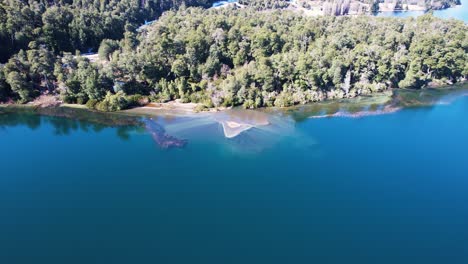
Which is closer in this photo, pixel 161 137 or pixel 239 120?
pixel 161 137

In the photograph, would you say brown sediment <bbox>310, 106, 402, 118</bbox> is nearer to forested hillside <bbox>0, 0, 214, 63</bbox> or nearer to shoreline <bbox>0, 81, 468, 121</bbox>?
shoreline <bbox>0, 81, 468, 121</bbox>

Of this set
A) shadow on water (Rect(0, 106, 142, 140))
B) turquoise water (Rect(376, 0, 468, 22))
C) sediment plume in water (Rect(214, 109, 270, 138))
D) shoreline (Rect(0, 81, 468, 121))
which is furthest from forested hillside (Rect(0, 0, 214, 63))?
turquoise water (Rect(376, 0, 468, 22))

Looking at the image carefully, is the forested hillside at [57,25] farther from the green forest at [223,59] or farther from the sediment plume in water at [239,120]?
the sediment plume in water at [239,120]

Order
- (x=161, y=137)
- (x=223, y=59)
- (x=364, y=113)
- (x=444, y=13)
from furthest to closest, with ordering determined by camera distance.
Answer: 1. (x=444, y=13)
2. (x=223, y=59)
3. (x=364, y=113)
4. (x=161, y=137)

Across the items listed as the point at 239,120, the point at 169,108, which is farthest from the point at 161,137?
the point at 239,120

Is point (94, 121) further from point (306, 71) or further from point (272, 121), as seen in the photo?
point (306, 71)

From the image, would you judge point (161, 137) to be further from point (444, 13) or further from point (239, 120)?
point (444, 13)
